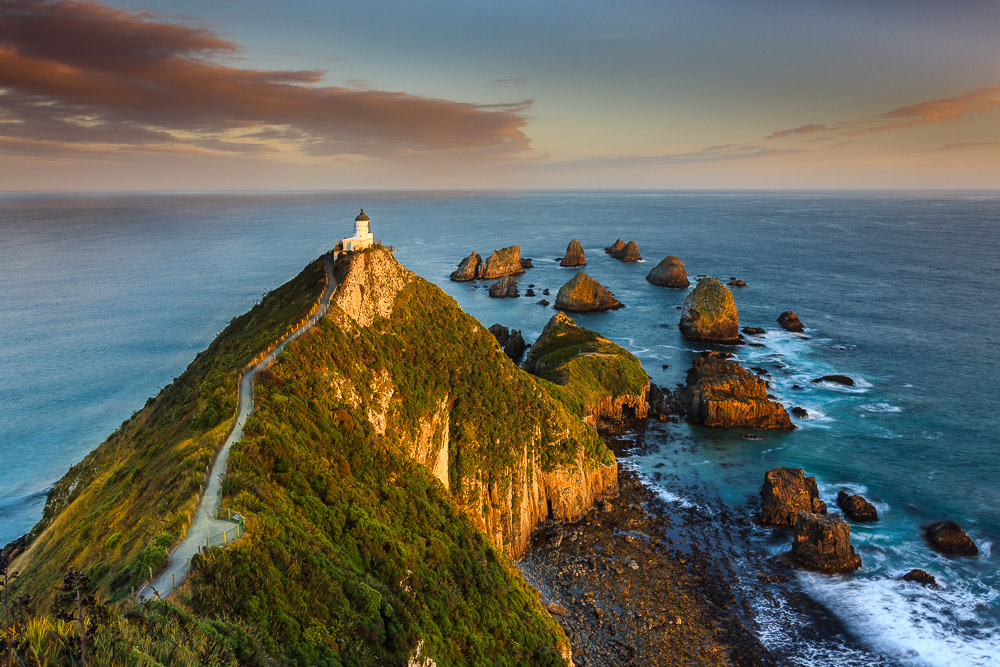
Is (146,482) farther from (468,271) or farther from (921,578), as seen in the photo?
(468,271)

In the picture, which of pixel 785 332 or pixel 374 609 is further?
pixel 785 332

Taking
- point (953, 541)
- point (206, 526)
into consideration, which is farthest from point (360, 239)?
point (953, 541)

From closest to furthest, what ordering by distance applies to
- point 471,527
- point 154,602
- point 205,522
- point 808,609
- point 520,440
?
point 154,602 < point 205,522 < point 471,527 < point 808,609 < point 520,440

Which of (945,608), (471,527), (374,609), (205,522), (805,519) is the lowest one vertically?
(945,608)

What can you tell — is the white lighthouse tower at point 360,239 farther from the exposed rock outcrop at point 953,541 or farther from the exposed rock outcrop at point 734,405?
the exposed rock outcrop at point 953,541

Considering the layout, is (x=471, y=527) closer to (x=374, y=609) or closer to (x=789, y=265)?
(x=374, y=609)

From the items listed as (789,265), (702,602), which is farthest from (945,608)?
(789,265)
